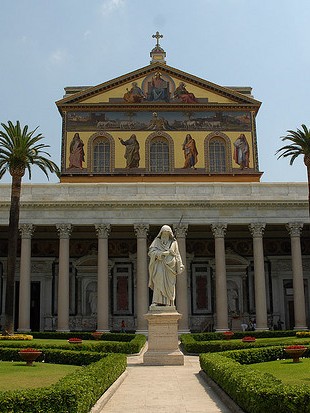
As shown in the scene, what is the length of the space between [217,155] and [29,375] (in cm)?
3250

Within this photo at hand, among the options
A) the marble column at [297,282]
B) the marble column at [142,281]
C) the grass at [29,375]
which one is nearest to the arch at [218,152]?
the marble column at [297,282]

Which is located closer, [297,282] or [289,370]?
[289,370]

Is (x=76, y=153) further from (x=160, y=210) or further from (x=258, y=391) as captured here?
(x=258, y=391)

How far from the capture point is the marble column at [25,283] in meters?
35.3

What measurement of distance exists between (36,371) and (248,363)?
6.47 meters

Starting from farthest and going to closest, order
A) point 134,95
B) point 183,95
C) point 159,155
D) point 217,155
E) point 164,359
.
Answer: point 183,95 → point 134,95 → point 217,155 → point 159,155 → point 164,359

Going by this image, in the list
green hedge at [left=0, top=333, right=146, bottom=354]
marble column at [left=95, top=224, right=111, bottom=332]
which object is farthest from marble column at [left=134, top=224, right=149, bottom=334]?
green hedge at [left=0, top=333, right=146, bottom=354]

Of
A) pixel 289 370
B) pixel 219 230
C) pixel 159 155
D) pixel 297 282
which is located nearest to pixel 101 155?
pixel 159 155

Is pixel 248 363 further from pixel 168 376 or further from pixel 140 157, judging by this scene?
pixel 140 157

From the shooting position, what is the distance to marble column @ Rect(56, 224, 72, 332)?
35.4 metres

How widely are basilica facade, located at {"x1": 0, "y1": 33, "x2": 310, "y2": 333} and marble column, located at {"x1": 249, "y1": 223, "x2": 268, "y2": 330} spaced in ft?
0.21

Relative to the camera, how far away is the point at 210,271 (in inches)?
1708

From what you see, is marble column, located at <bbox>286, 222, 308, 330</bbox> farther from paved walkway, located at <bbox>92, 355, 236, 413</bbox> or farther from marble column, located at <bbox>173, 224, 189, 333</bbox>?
paved walkway, located at <bbox>92, 355, 236, 413</bbox>

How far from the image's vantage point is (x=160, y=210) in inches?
1449
